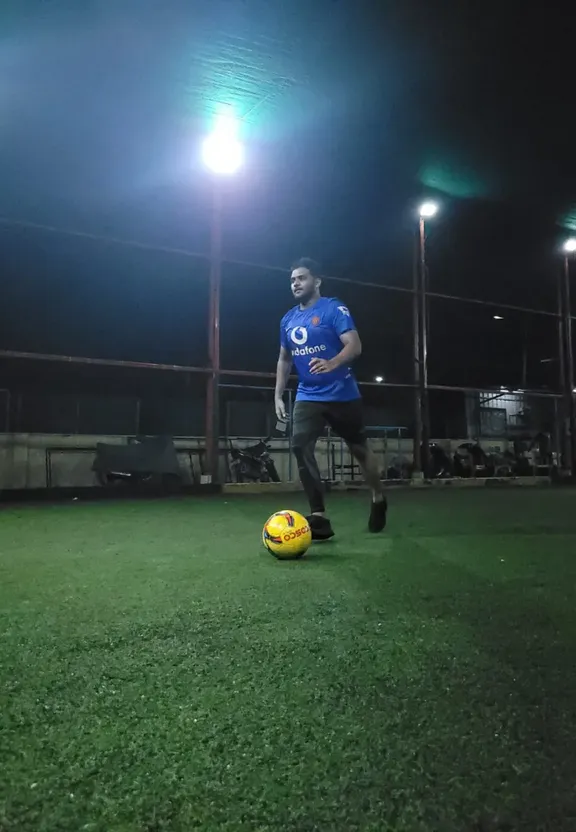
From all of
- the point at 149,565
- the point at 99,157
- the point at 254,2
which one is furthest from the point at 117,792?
the point at 99,157

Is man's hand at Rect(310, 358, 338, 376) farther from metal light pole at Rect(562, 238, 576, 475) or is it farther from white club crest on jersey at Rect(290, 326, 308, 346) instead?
metal light pole at Rect(562, 238, 576, 475)

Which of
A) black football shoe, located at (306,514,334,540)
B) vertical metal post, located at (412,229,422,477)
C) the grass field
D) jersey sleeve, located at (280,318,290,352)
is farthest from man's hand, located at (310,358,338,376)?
vertical metal post, located at (412,229,422,477)

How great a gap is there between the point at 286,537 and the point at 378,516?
109 centimetres

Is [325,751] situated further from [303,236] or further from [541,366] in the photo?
Result: [541,366]

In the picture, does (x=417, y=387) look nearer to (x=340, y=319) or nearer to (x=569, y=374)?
(x=569, y=374)

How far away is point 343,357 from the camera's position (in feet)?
11.1

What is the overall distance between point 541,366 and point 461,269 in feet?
23.0

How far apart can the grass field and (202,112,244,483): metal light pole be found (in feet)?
16.8

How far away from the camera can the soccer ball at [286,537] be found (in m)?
2.71

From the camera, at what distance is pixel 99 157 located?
8164 millimetres

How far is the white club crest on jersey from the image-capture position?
3.61 m

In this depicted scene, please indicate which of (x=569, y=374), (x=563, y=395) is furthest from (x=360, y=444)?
(x=569, y=374)

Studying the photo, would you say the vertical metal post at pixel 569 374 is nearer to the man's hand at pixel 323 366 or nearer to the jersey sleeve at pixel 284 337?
the jersey sleeve at pixel 284 337

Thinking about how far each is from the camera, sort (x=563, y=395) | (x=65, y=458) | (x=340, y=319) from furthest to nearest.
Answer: (x=563, y=395)
(x=65, y=458)
(x=340, y=319)
